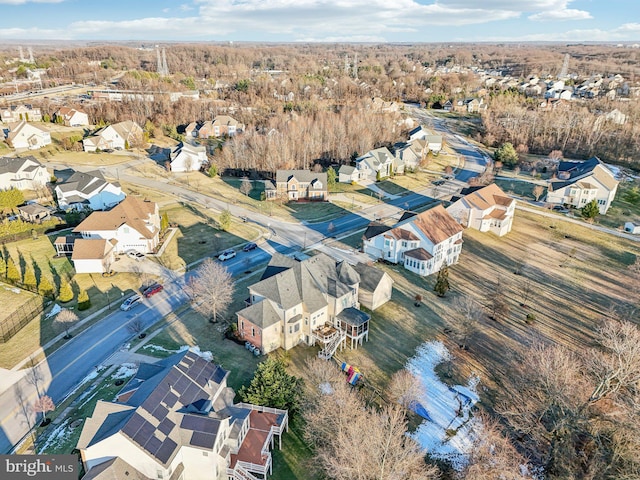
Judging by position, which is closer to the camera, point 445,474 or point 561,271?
point 445,474

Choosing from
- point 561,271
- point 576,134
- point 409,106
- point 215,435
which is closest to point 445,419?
point 215,435

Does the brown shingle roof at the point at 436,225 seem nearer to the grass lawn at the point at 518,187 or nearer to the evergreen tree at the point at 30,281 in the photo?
the grass lawn at the point at 518,187

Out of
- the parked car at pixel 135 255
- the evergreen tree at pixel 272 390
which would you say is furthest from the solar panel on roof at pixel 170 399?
the parked car at pixel 135 255

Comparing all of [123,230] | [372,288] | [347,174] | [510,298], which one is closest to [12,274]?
[123,230]

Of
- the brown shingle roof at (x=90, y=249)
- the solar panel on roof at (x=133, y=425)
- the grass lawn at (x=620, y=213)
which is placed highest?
the solar panel on roof at (x=133, y=425)

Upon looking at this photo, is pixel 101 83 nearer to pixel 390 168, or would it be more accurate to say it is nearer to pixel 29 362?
pixel 390 168

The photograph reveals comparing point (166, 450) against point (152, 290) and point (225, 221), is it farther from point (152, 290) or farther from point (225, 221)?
point (225, 221)

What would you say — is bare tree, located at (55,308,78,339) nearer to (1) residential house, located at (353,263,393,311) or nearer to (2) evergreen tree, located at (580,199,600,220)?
(1) residential house, located at (353,263,393,311)
